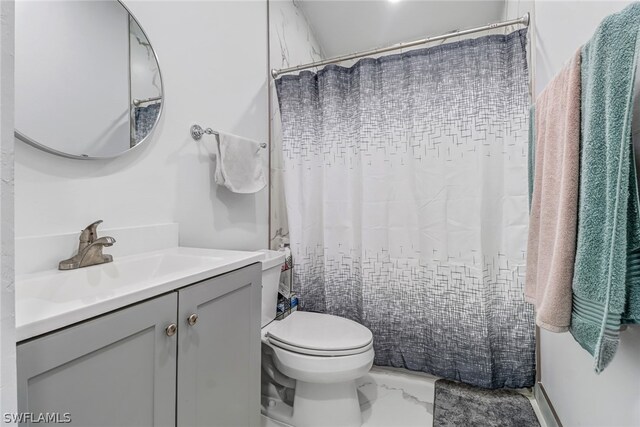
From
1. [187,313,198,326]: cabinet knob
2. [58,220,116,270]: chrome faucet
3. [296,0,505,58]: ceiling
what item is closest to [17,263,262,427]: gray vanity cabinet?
[187,313,198,326]: cabinet knob

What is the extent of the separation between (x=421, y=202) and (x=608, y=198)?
1048mm

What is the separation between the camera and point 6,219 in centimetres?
35

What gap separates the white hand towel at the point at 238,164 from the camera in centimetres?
141

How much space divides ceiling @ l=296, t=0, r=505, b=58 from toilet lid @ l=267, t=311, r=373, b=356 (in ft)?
7.21

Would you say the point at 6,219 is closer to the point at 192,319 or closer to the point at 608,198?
the point at 192,319

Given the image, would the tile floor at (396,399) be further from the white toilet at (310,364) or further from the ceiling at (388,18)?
the ceiling at (388,18)

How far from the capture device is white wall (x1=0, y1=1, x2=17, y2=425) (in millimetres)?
348

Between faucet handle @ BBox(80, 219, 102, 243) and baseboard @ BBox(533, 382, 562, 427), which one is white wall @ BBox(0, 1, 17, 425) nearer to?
faucet handle @ BBox(80, 219, 102, 243)

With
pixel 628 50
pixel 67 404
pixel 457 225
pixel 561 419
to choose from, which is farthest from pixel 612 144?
pixel 561 419

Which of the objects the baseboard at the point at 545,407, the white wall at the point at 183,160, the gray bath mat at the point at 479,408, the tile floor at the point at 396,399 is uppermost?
the white wall at the point at 183,160

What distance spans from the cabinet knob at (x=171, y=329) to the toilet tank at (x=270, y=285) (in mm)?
696

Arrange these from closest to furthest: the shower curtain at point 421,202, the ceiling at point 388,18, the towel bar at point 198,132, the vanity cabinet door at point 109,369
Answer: the vanity cabinet door at point 109,369 → the towel bar at point 198,132 → the shower curtain at point 421,202 → the ceiling at point 388,18

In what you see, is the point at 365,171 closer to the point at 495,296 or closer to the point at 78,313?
the point at 495,296

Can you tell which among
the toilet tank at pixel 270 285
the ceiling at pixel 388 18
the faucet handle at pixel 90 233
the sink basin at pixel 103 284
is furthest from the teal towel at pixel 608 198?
the ceiling at pixel 388 18
